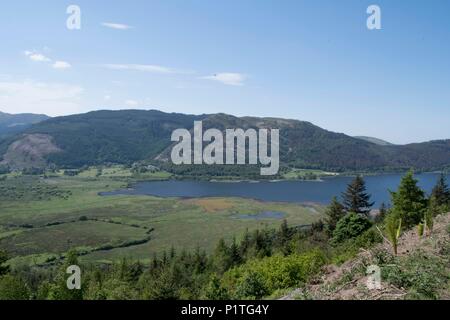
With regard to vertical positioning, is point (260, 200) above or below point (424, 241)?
below

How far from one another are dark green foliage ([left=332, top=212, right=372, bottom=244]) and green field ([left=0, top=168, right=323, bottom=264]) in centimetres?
5570

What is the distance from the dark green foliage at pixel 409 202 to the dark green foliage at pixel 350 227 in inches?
206

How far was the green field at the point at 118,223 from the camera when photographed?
95375mm

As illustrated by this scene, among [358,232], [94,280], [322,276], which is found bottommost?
[94,280]

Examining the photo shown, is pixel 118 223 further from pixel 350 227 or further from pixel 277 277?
pixel 277 277

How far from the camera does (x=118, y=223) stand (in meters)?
123

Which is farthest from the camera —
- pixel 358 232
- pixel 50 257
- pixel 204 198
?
pixel 204 198

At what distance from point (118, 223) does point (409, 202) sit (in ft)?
334

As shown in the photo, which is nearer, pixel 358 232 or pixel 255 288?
pixel 255 288

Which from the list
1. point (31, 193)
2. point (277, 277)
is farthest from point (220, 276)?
point (31, 193)

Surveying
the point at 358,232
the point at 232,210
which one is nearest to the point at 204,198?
the point at 232,210

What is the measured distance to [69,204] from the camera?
512 feet
